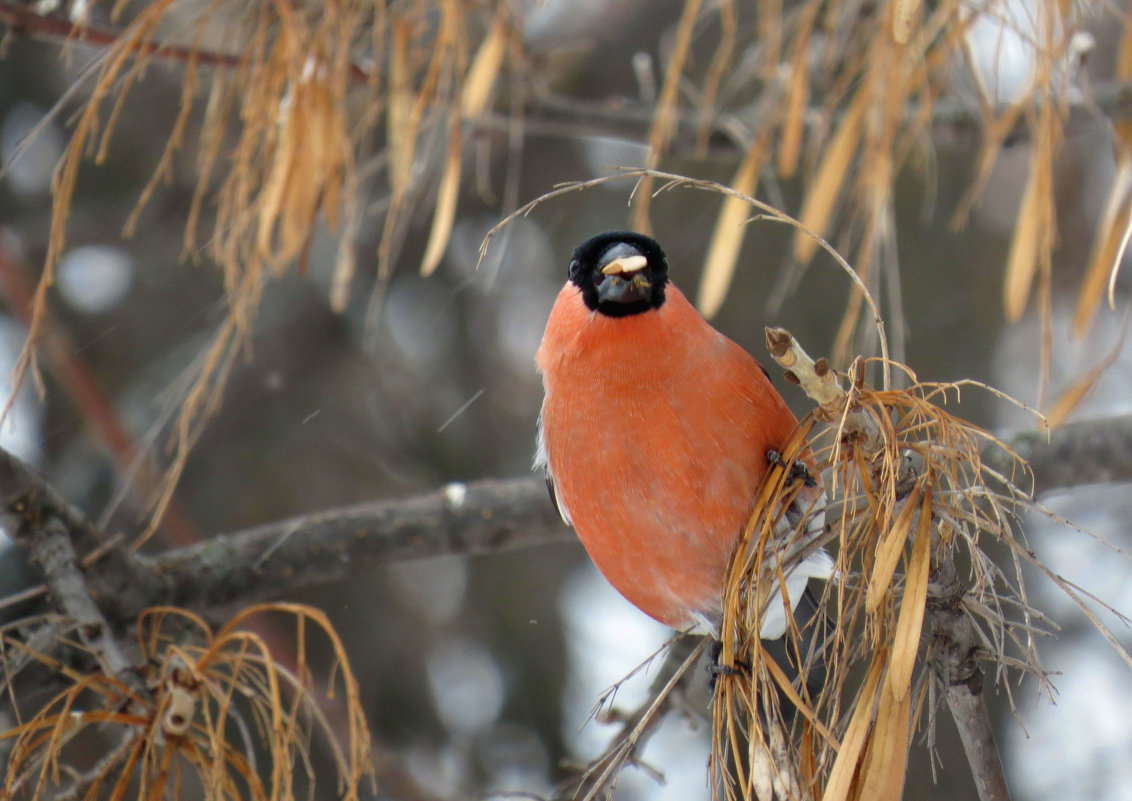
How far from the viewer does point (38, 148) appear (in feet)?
10.0

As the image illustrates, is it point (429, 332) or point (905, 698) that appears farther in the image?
point (429, 332)

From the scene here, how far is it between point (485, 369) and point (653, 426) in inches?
85.3

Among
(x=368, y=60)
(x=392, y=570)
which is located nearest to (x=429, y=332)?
(x=392, y=570)

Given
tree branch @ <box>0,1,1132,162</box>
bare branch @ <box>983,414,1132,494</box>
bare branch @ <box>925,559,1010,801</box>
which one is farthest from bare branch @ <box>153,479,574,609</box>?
bare branch @ <box>925,559,1010,801</box>

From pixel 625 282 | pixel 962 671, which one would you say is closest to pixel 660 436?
pixel 625 282

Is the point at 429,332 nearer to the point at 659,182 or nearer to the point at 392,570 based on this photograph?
the point at 392,570

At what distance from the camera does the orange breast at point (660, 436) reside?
Result: 1.34m

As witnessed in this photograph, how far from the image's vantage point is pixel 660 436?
52.9 inches

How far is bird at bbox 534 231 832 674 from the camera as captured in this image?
134 centimetres

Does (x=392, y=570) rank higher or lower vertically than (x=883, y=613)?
lower

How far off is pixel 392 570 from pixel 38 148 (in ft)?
5.16

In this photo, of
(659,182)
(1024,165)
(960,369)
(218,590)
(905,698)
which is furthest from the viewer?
(1024,165)

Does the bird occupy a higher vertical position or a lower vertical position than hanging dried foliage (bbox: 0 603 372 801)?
higher

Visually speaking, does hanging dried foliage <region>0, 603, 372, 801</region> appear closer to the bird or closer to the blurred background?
the bird
